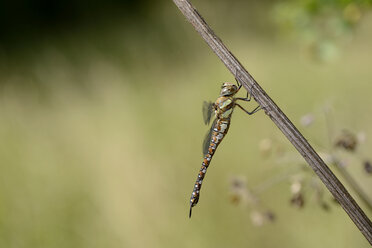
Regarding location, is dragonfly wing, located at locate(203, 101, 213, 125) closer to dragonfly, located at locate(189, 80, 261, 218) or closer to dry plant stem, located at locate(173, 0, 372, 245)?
dragonfly, located at locate(189, 80, 261, 218)

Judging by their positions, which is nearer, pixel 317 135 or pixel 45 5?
pixel 317 135

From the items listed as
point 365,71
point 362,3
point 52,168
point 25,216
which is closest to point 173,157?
point 52,168

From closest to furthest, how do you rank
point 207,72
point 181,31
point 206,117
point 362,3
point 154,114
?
point 206,117 < point 362,3 < point 154,114 < point 207,72 < point 181,31

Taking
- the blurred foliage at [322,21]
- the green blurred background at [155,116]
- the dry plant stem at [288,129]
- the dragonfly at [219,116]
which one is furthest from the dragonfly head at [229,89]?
the blurred foliage at [322,21]

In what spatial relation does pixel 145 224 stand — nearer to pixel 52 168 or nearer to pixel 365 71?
pixel 52 168

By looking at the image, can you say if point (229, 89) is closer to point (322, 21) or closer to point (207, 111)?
point (207, 111)

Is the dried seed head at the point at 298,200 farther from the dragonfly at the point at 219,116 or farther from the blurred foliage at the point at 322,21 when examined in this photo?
the blurred foliage at the point at 322,21
